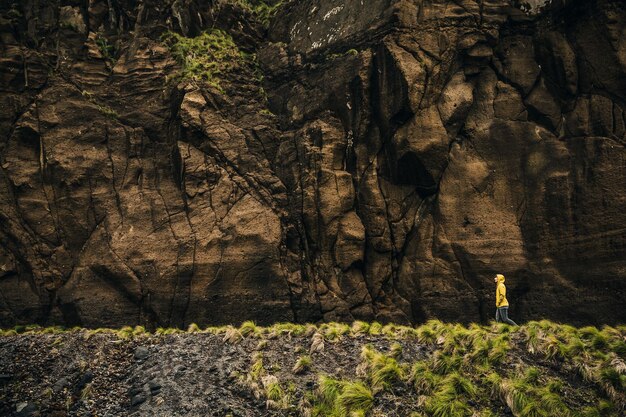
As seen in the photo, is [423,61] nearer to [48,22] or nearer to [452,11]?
[452,11]

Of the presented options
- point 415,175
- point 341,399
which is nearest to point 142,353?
point 341,399

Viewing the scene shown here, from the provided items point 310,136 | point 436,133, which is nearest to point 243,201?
point 310,136

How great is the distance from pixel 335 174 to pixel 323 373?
11.6 m

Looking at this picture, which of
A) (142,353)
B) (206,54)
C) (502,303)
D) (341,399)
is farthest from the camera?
(206,54)

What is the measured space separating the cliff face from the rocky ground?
4753mm

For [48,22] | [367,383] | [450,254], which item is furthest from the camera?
[48,22]

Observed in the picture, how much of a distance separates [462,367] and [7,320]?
20113 mm

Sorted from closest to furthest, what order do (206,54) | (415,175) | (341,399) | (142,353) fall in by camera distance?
(341,399) → (142,353) → (415,175) → (206,54)

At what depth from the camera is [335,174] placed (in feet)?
89.2

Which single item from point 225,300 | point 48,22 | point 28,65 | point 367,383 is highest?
point 48,22

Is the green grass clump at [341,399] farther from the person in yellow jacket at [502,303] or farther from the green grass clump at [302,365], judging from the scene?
the person in yellow jacket at [502,303]

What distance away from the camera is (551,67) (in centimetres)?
2572

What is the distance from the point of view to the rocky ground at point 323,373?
1573cm

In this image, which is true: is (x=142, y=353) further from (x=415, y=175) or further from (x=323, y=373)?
(x=415, y=175)
